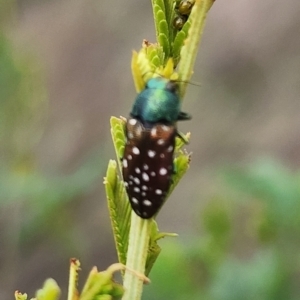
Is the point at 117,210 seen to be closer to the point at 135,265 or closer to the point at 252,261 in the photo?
the point at 135,265

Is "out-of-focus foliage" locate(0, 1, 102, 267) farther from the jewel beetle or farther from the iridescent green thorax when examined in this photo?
the jewel beetle

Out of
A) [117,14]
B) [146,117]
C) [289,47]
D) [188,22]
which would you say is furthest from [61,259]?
[188,22]

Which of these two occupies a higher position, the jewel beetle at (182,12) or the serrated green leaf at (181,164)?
the jewel beetle at (182,12)

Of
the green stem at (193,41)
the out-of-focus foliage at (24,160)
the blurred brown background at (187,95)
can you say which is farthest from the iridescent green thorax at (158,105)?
the blurred brown background at (187,95)

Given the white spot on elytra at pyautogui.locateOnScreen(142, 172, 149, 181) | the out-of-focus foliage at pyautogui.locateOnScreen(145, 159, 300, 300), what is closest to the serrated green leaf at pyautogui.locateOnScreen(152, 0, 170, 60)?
the white spot on elytra at pyautogui.locateOnScreen(142, 172, 149, 181)

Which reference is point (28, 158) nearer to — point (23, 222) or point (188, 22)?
point (23, 222)

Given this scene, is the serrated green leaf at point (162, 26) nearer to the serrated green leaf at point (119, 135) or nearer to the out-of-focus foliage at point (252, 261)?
the serrated green leaf at point (119, 135)
